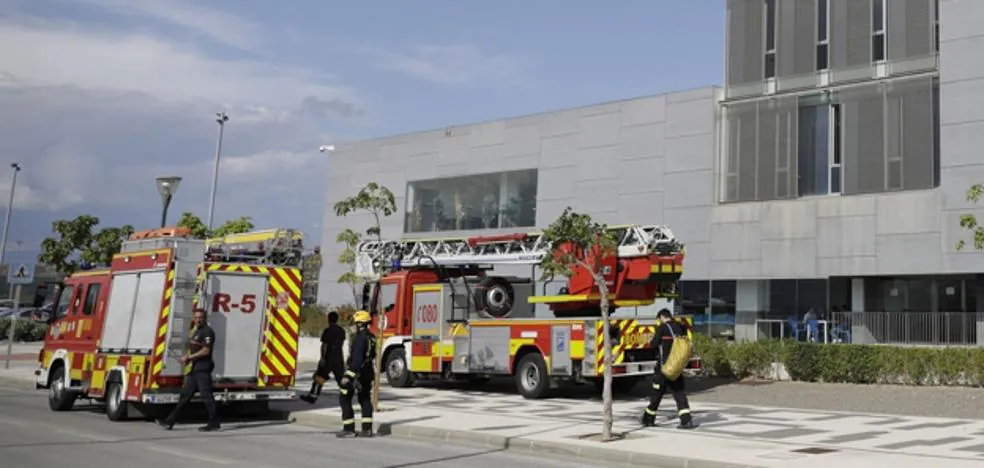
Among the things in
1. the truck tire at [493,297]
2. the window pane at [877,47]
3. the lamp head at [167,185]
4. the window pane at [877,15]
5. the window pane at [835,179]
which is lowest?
the truck tire at [493,297]

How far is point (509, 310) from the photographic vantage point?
2330cm

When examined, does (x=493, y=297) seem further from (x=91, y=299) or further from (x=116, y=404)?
(x=116, y=404)

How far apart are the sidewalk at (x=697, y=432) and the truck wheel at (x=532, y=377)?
1.33ft

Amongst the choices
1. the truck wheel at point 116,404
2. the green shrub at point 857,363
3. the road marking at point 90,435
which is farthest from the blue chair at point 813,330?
the road marking at point 90,435

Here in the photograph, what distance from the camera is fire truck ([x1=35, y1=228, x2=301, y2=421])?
613 inches

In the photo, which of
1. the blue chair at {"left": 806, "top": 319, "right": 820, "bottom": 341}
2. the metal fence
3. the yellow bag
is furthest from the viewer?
the blue chair at {"left": 806, "top": 319, "right": 820, "bottom": 341}

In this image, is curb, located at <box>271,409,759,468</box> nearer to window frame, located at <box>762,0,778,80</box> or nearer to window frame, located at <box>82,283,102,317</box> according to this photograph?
window frame, located at <box>82,283,102,317</box>

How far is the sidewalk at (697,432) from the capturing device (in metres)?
12.1

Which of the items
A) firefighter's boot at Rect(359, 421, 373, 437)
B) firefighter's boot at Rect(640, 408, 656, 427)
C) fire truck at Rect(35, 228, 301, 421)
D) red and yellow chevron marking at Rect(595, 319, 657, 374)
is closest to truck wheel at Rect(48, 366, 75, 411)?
fire truck at Rect(35, 228, 301, 421)

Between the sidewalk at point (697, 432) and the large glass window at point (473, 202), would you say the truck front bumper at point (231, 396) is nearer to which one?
the sidewalk at point (697, 432)

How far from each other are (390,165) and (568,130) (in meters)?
10.0

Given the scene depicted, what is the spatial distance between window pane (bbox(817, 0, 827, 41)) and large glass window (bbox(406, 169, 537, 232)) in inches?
485

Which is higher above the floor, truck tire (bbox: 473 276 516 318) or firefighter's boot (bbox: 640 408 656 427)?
truck tire (bbox: 473 276 516 318)

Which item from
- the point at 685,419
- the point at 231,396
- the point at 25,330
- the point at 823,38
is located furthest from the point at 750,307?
the point at 25,330
